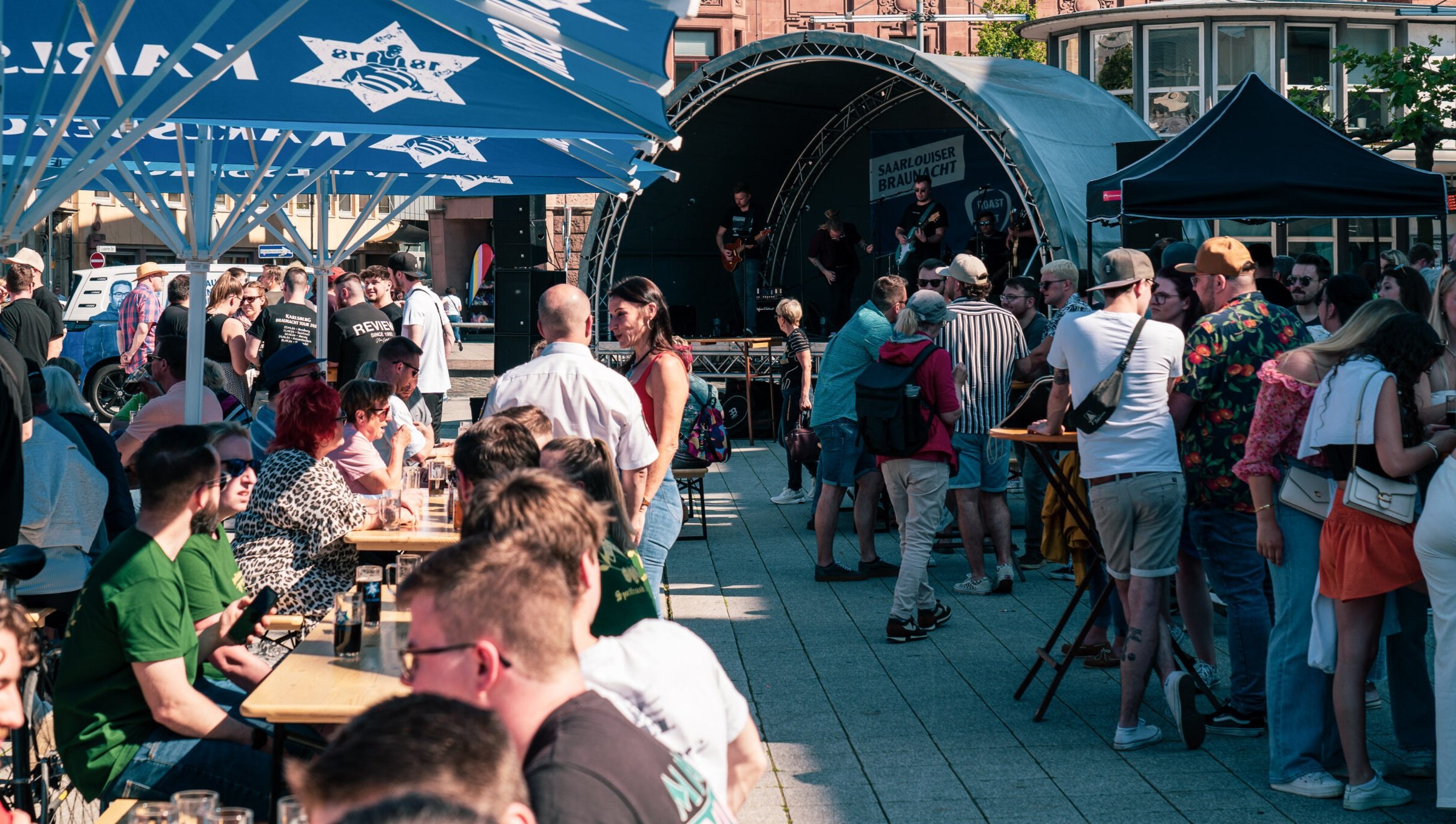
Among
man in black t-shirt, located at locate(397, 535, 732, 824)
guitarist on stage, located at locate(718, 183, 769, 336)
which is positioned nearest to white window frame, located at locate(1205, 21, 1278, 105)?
guitarist on stage, located at locate(718, 183, 769, 336)

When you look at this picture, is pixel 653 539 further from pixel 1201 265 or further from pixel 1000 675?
pixel 1201 265

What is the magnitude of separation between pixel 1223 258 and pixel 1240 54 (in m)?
24.6

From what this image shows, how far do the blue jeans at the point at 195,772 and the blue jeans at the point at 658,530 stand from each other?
7.35ft

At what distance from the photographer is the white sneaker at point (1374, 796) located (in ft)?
15.2

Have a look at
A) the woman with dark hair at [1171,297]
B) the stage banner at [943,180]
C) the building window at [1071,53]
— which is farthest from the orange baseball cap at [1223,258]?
the building window at [1071,53]

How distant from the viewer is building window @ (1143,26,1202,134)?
90.7 ft

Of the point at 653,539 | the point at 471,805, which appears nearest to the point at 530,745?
the point at 471,805

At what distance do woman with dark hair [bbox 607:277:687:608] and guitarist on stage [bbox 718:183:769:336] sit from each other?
43.9ft

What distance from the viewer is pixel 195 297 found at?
6730 mm

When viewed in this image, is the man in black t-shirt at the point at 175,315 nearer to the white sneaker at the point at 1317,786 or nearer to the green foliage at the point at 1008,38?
the white sneaker at the point at 1317,786

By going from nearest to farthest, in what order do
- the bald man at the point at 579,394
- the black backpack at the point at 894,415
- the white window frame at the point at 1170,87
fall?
the bald man at the point at 579,394, the black backpack at the point at 894,415, the white window frame at the point at 1170,87

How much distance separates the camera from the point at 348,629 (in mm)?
3873

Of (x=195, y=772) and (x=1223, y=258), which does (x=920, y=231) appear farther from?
(x=195, y=772)

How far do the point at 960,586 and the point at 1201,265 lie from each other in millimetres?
2986
